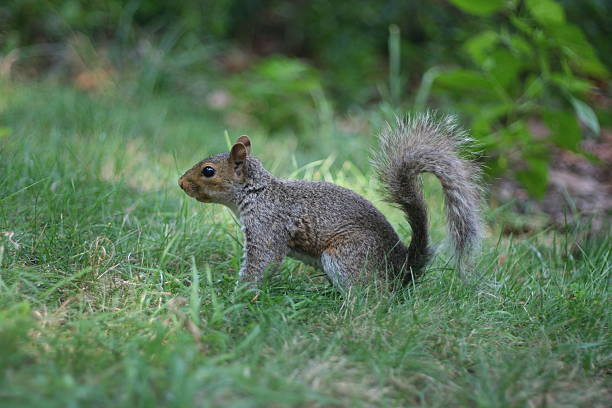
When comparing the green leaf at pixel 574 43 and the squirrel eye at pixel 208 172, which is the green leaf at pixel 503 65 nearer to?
the green leaf at pixel 574 43

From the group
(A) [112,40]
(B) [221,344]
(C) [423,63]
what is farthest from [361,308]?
(A) [112,40]

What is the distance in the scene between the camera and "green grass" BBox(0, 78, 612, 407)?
1619 millimetres

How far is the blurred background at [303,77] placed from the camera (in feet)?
13.4

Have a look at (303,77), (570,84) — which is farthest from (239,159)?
(303,77)

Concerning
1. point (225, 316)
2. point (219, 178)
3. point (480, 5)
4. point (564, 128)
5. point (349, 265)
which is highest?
point (480, 5)

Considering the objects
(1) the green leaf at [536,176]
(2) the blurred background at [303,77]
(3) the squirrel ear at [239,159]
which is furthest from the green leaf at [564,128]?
(3) the squirrel ear at [239,159]

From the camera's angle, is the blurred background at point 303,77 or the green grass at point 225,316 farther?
the blurred background at point 303,77

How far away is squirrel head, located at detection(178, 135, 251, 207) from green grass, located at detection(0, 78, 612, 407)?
24 cm

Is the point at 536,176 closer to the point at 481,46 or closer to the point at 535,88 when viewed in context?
the point at 535,88

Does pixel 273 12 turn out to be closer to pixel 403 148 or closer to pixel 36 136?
pixel 36 136

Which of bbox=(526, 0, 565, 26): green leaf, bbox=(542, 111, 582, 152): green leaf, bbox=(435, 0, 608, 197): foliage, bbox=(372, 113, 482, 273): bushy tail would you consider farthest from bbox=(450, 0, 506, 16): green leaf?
bbox=(372, 113, 482, 273): bushy tail

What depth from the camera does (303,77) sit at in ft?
19.3

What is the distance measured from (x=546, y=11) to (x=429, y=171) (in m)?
1.69

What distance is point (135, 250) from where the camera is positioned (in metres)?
2.54
